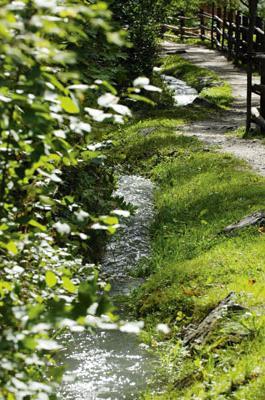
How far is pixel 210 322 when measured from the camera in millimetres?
6219

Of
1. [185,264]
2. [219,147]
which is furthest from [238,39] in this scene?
[185,264]

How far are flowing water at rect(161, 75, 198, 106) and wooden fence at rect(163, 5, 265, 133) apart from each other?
1.97 m

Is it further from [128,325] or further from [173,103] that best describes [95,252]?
[173,103]

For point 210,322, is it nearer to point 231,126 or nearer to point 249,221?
point 249,221

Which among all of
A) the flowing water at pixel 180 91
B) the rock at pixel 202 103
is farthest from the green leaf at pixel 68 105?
the flowing water at pixel 180 91

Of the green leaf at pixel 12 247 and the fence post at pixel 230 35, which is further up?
the green leaf at pixel 12 247

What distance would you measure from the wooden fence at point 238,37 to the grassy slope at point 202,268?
62.0 inches

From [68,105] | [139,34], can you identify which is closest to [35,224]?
[68,105]

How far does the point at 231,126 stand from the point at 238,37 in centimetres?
1120

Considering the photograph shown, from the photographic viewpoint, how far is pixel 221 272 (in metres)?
7.56

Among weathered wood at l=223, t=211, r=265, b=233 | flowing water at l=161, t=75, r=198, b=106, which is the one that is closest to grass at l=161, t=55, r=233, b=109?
flowing water at l=161, t=75, r=198, b=106

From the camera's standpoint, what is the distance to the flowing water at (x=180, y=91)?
71.4 feet

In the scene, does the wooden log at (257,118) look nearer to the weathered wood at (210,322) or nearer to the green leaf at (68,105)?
the weathered wood at (210,322)

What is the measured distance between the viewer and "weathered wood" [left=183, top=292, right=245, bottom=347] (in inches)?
241
